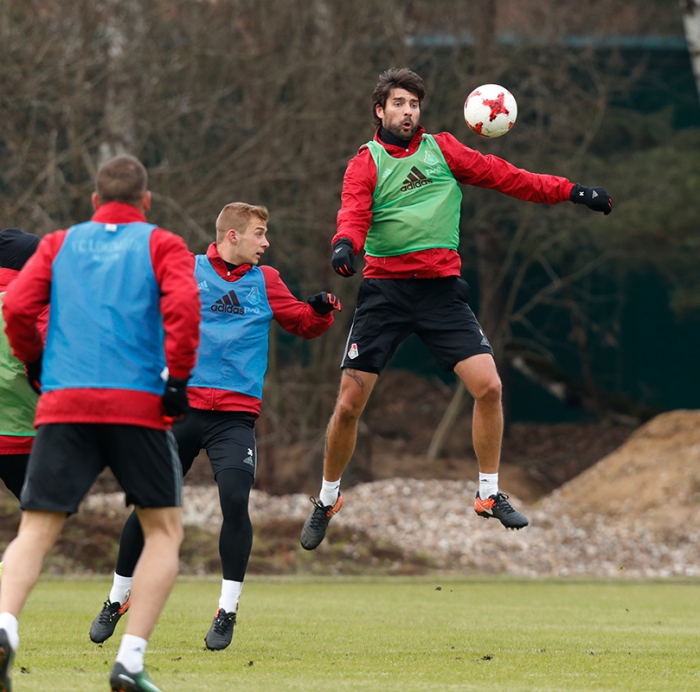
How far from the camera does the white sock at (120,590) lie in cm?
694

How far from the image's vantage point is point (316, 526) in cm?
803

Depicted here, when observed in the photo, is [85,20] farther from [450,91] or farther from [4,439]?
[4,439]

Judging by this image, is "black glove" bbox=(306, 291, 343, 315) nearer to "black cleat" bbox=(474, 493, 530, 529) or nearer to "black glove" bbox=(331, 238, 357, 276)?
"black glove" bbox=(331, 238, 357, 276)

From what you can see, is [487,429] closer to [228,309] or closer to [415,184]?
[415,184]

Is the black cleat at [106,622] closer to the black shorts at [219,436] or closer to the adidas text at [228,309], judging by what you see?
the black shorts at [219,436]

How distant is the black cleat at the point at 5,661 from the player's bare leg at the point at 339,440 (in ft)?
11.1

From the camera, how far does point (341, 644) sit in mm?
7176

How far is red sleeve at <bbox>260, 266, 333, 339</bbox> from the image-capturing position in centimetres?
711

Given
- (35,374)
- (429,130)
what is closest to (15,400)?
(35,374)

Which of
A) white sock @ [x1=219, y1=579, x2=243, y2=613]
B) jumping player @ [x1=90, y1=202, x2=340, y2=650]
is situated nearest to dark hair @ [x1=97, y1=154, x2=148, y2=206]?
jumping player @ [x1=90, y1=202, x2=340, y2=650]

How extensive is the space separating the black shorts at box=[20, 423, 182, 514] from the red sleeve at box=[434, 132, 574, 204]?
3.29m

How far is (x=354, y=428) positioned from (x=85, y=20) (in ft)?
29.2

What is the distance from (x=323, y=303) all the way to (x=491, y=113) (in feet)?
5.43

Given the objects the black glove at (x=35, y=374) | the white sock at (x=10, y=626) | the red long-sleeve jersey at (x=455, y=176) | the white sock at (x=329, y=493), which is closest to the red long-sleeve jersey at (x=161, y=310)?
the black glove at (x=35, y=374)
